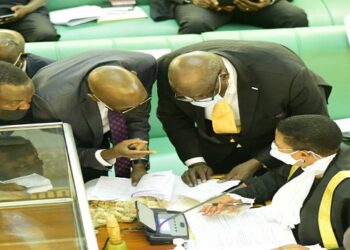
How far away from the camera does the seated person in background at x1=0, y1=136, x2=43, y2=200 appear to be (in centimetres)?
190

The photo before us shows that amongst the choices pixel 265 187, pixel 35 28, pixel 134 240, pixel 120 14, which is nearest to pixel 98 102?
pixel 134 240

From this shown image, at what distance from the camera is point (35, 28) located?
373 centimetres

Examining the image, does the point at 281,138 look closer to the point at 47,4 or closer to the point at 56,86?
the point at 56,86

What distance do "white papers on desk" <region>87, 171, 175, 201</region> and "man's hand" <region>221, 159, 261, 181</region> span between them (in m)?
0.22

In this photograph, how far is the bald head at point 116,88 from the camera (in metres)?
2.06

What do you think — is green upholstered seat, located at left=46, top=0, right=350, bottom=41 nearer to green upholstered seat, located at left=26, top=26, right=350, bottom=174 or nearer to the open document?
green upholstered seat, located at left=26, top=26, right=350, bottom=174

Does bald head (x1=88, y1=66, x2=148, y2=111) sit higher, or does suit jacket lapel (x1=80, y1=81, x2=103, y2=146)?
bald head (x1=88, y1=66, x2=148, y2=111)

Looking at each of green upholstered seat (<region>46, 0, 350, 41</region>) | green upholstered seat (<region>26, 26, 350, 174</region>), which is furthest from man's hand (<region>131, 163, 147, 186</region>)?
green upholstered seat (<region>46, 0, 350, 41</region>)

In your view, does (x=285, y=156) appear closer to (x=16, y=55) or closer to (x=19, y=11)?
(x=16, y=55)

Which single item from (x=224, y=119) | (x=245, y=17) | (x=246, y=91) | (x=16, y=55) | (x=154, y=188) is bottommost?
(x=245, y=17)

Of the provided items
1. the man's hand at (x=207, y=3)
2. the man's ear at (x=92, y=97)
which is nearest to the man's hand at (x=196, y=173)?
the man's ear at (x=92, y=97)

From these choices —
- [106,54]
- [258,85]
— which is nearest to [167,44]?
[106,54]

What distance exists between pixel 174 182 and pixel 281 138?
1.61ft

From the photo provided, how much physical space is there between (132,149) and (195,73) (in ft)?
1.16
